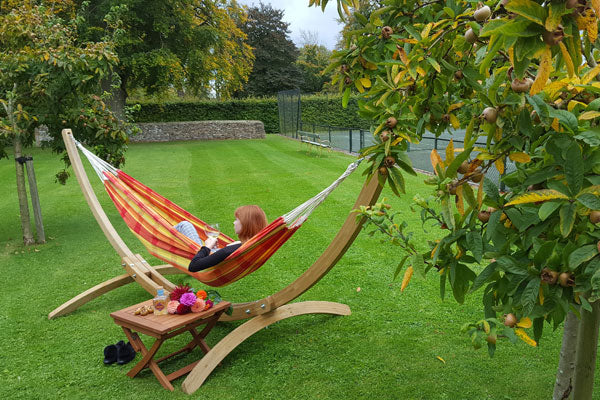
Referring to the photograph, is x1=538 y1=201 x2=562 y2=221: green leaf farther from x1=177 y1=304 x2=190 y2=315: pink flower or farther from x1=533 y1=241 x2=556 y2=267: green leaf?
x1=177 y1=304 x2=190 y2=315: pink flower

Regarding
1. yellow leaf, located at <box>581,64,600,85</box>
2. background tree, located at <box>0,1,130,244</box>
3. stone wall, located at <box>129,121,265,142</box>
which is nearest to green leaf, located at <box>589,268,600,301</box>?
yellow leaf, located at <box>581,64,600,85</box>

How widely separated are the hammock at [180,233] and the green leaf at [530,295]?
982 mm

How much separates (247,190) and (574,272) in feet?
23.1

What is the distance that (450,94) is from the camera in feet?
5.56

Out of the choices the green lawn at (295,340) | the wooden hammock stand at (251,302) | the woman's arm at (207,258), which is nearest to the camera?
the wooden hammock stand at (251,302)

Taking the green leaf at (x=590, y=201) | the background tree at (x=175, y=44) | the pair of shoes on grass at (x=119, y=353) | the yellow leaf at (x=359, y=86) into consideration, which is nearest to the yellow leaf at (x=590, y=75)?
the green leaf at (x=590, y=201)

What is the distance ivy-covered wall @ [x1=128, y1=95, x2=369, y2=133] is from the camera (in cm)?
2081

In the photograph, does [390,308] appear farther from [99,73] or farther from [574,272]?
[99,73]

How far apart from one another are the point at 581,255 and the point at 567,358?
3.99 ft

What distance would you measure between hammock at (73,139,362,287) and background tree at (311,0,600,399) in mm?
568

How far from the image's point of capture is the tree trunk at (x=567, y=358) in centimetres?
197

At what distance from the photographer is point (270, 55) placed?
32.2 m

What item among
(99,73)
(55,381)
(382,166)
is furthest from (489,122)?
(99,73)

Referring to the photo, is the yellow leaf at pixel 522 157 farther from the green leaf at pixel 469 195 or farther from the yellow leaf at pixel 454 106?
the yellow leaf at pixel 454 106
